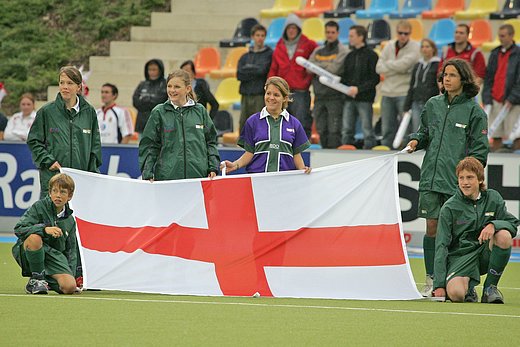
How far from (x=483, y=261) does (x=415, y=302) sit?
0.67 meters

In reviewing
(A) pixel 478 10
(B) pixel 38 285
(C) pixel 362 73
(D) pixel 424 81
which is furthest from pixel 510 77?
(B) pixel 38 285

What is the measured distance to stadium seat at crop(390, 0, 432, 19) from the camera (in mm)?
21500

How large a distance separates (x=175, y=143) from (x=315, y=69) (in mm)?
7162

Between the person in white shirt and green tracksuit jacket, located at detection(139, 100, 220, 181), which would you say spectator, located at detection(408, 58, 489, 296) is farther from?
the person in white shirt

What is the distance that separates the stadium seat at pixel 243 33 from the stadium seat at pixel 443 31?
3.24 m

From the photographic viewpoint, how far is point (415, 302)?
396 inches

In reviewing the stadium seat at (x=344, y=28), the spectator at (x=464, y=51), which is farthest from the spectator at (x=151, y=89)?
the stadium seat at (x=344, y=28)

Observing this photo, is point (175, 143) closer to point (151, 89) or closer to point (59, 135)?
point (59, 135)

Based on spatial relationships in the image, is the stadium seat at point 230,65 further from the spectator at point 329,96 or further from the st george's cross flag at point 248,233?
the st george's cross flag at point 248,233

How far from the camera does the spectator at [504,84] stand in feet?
56.7

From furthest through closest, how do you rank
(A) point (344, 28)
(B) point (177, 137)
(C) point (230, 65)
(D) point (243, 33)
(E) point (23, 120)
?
1. (D) point (243, 33)
2. (C) point (230, 65)
3. (A) point (344, 28)
4. (E) point (23, 120)
5. (B) point (177, 137)

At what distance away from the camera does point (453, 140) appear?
1068 centimetres

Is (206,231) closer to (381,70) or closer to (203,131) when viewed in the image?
(203,131)

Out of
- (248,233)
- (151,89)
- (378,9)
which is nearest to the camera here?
(248,233)
